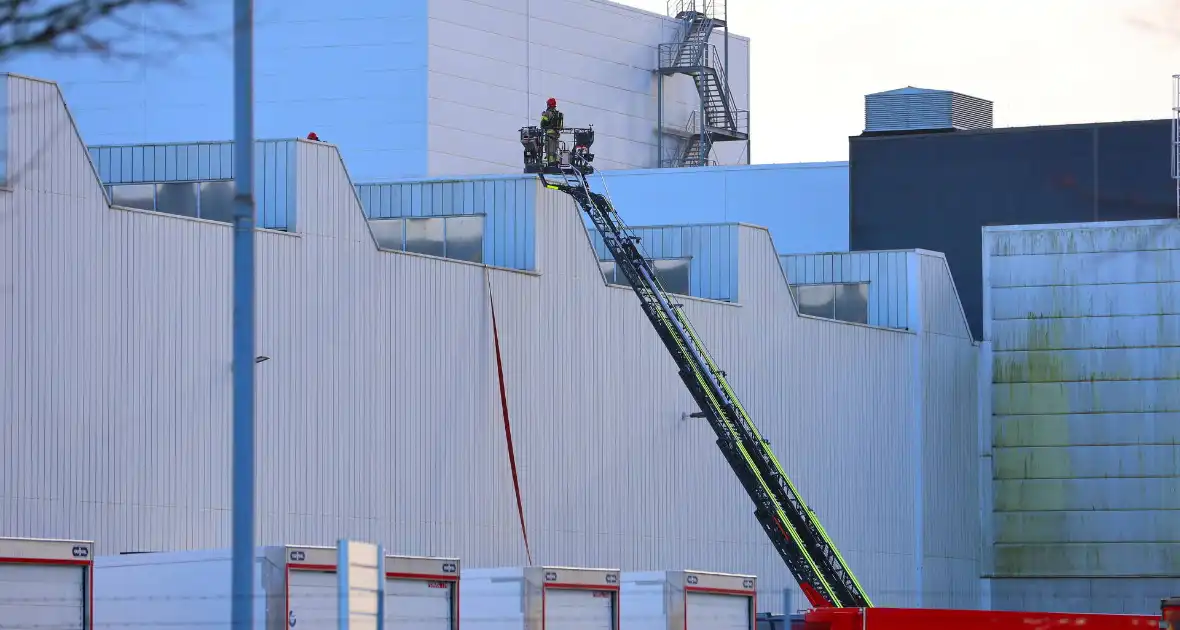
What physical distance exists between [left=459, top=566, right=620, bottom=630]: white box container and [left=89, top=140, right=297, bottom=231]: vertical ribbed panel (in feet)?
39.5

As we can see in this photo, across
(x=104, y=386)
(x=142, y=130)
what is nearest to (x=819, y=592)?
(x=104, y=386)

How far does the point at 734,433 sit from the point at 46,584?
24423mm

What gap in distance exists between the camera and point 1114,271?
6394 centimetres

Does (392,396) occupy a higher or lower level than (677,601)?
higher

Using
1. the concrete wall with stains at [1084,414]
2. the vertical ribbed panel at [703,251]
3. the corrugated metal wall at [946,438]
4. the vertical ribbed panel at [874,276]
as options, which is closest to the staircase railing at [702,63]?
the concrete wall with stains at [1084,414]

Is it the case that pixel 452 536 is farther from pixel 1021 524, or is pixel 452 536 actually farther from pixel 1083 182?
pixel 1083 182

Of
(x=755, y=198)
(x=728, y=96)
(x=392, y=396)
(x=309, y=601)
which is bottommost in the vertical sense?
(x=309, y=601)

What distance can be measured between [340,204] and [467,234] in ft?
21.2

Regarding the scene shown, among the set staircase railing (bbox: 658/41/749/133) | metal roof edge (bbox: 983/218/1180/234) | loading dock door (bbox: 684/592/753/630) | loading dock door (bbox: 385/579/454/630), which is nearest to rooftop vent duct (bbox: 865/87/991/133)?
metal roof edge (bbox: 983/218/1180/234)

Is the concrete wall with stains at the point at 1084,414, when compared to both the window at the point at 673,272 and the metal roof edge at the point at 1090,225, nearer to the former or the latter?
the metal roof edge at the point at 1090,225

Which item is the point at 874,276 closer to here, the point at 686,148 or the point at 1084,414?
the point at 1084,414

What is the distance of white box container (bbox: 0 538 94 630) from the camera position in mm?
26109

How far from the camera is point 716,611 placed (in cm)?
3447

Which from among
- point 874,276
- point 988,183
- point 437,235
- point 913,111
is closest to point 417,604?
point 437,235
